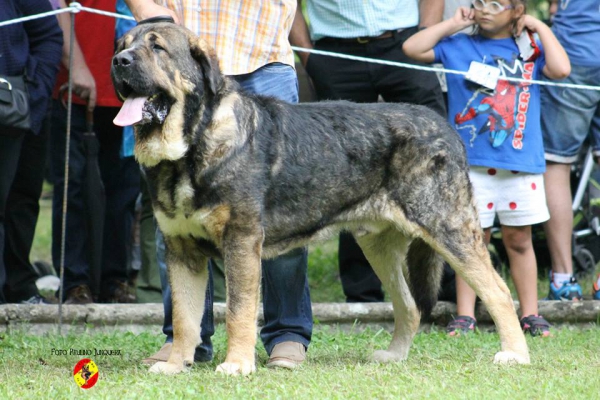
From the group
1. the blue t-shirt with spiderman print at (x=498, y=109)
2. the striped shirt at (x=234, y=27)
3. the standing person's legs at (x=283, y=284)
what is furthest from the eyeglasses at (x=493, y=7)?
the striped shirt at (x=234, y=27)

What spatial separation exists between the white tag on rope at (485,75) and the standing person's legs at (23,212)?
298cm

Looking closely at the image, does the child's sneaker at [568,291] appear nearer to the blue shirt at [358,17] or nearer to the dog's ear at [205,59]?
the blue shirt at [358,17]

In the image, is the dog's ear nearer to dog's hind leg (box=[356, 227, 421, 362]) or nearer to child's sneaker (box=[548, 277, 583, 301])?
dog's hind leg (box=[356, 227, 421, 362])

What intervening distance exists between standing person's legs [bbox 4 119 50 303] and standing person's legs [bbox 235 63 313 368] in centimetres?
230

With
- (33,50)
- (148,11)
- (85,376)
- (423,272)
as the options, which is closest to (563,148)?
(423,272)

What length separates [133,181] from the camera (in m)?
7.60

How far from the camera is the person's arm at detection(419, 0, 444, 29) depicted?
709cm

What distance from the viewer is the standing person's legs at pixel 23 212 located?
6977mm

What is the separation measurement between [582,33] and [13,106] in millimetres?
3937

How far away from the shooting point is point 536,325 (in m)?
6.51

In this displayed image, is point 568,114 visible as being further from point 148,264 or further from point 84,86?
point 84,86

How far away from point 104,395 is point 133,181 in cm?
352

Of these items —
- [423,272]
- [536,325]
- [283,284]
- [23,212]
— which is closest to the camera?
[283,284]

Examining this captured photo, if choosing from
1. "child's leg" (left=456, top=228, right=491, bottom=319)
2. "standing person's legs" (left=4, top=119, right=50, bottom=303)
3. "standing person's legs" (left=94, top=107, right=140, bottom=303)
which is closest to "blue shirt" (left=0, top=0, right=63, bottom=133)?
"standing person's legs" (left=4, top=119, right=50, bottom=303)
